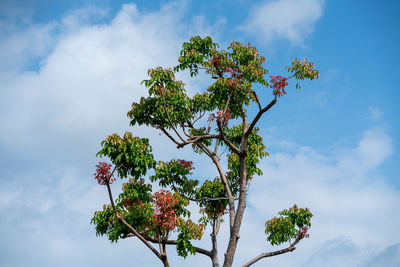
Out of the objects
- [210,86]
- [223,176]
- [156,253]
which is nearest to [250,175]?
[223,176]

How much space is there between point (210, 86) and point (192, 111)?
1.13m

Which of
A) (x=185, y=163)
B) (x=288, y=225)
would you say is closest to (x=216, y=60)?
(x=185, y=163)

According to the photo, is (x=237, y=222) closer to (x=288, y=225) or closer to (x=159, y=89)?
(x=288, y=225)

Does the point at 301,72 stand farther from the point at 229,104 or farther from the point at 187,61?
the point at 187,61

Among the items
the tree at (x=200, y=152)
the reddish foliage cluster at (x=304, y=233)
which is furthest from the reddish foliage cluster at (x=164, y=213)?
the reddish foliage cluster at (x=304, y=233)

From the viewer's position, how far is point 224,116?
47.1 feet

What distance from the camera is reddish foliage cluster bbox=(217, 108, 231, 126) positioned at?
13875mm

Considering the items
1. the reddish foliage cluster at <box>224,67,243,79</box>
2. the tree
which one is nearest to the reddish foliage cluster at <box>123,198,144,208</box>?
the tree

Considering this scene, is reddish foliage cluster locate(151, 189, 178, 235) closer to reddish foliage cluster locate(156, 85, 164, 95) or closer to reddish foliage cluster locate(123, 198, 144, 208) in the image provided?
reddish foliage cluster locate(123, 198, 144, 208)

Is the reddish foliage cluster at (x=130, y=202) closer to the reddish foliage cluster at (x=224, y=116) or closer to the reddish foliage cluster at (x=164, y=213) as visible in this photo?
the reddish foliage cluster at (x=164, y=213)

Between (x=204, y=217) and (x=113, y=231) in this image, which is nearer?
(x=113, y=231)

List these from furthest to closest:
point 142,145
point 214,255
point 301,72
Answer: point 214,255, point 301,72, point 142,145

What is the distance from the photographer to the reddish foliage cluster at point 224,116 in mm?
13875

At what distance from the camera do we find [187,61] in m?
16.1
